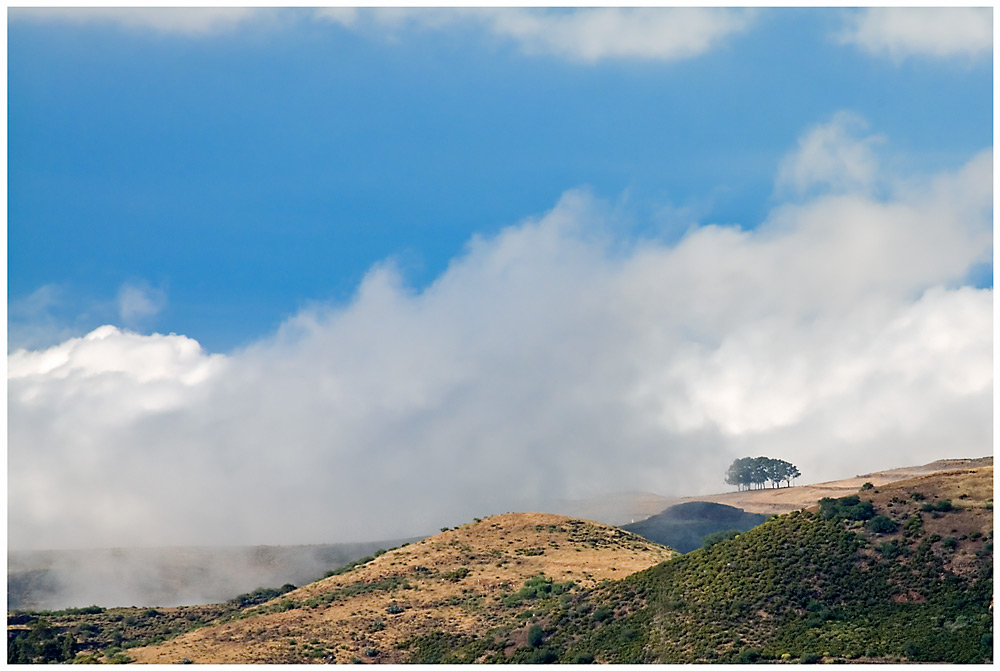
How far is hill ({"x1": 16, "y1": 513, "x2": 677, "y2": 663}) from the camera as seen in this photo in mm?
85981

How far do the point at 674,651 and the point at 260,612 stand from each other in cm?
4493

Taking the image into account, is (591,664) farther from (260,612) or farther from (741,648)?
(260,612)

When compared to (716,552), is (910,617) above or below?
below

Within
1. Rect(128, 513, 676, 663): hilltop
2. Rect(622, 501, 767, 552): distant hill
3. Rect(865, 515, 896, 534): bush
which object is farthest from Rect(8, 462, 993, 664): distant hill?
Rect(622, 501, 767, 552): distant hill

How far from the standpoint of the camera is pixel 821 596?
74312mm

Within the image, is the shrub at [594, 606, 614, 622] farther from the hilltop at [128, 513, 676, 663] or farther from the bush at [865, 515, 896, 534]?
the bush at [865, 515, 896, 534]

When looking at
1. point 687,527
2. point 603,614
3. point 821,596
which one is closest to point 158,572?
point 687,527

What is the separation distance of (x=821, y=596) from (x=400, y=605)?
131ft

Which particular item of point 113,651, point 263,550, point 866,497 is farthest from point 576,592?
point 263,550

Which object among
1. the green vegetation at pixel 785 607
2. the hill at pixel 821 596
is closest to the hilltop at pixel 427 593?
the green vegetation at pixel 785 607

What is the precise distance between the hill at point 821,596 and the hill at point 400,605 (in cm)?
756

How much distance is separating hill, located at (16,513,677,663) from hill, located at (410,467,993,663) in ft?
24.8

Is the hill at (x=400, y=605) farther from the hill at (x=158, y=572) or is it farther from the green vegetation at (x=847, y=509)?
the hill at (x=158, y=572)

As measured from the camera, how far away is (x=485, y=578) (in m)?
103
